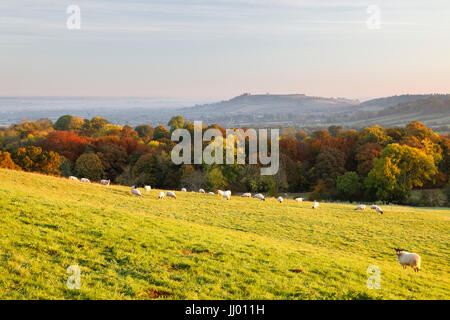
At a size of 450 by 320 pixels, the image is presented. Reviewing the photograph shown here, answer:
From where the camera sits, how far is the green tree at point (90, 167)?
3063 inches

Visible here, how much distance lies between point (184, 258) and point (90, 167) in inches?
2824

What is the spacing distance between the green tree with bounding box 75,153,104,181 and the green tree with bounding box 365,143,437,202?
206ft

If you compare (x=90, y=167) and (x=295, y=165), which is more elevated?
(x=90, y=167)

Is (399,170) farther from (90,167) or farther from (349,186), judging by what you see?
(90,167)

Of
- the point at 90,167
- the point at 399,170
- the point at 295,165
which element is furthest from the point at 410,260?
the point at 90,167

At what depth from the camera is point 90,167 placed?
258 ft

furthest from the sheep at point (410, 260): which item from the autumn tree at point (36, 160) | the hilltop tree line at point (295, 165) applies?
the autumn tree at point (36, 160)

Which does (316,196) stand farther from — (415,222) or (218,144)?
(415,222)

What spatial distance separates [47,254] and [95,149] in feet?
272

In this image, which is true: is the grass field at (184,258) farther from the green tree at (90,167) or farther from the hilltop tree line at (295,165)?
the green tree at (90,167)

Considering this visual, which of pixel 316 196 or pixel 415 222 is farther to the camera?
pixel 316 196

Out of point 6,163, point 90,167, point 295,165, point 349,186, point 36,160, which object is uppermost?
point 6,163

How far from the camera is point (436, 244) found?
2477cm
